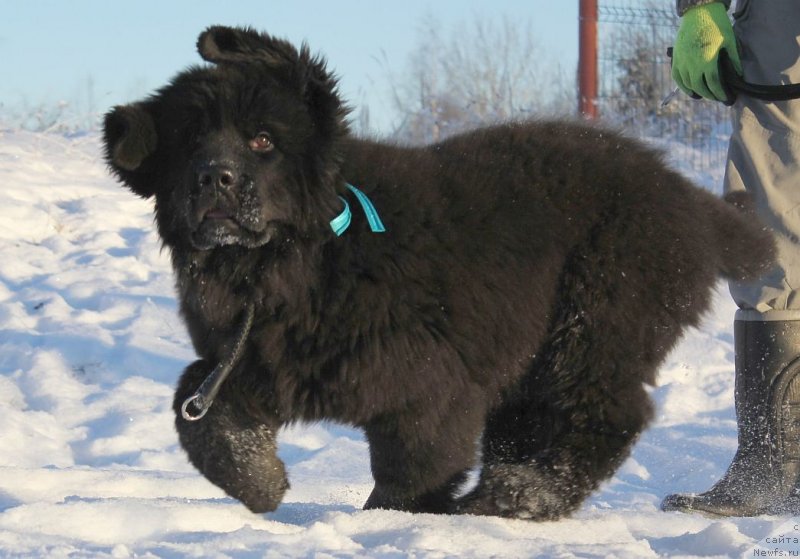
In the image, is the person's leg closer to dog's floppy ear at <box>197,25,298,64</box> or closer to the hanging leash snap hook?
the hanging leash snap hook

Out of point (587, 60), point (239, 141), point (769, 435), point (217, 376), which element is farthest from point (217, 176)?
point (587, 60)

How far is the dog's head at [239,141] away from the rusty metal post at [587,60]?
7.20 m

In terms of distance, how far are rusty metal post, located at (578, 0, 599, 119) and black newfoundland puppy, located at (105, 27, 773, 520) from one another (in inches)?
268

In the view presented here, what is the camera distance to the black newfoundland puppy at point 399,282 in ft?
10.7

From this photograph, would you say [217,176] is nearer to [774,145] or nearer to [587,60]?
[774,145]

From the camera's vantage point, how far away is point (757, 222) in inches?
153

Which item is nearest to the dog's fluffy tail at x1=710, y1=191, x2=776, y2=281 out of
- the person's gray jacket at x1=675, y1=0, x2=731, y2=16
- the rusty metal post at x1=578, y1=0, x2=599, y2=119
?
the person's gray jacket at x1=675, y1=0, x2=731, y2=16

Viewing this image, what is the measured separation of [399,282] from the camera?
3314mm

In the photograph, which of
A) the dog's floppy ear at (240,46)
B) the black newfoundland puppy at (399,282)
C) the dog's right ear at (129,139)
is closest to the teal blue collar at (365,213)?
the black newfoundland puppy at (399,282)

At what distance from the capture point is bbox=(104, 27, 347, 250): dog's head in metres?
3.17

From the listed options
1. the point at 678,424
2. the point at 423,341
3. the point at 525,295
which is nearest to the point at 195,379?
the point at 423,341

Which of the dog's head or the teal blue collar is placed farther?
the teal blue collar

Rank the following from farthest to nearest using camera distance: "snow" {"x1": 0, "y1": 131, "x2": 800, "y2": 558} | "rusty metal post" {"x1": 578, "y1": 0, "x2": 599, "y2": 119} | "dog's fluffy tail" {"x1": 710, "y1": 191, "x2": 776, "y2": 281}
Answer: "rusty metal post" {"x1": 578, "y1": 0, "x2": 599, "y2": 119} → "dog's fluffy tail" {"x1": 710, "y1": 191, "x2": 776, "y2": 281} → "snow" {"x1": 0, "y1": 131, "x2": 800, "y2": 558}

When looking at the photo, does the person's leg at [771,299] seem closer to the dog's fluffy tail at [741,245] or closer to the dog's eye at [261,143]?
the dog's fluffy tail at [741,245]
